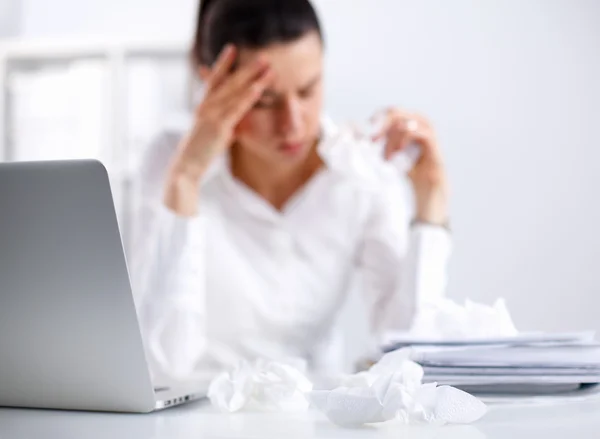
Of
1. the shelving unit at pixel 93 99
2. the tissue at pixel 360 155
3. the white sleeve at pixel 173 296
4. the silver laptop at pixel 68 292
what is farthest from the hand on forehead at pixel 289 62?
the shelving unit at pixel 93 99

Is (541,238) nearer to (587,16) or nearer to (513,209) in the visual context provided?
(513,209)

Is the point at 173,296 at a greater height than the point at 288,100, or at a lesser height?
lesser

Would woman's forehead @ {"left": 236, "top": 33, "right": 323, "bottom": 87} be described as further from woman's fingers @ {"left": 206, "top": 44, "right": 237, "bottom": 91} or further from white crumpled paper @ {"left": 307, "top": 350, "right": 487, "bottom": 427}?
white crumpled paper @ {"left": 307, "top": 350, "right": 487, "bottom": 427}

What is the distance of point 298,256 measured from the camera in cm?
183

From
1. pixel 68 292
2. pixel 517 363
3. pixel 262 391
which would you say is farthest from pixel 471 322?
pixel 68 292

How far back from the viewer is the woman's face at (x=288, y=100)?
156 centimetres

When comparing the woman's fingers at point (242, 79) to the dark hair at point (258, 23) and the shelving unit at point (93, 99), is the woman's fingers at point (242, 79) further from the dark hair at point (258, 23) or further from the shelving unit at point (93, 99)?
the shelving unit at point (93, 99)

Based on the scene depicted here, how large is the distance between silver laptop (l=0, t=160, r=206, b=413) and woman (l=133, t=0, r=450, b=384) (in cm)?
90

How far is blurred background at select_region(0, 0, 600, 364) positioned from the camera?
310 centimetres

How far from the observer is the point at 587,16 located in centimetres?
309

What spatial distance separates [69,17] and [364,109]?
4.99 ft

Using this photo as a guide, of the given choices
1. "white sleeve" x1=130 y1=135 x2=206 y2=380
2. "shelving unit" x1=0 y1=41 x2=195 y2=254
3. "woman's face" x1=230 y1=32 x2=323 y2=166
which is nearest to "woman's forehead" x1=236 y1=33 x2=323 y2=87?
"woman's face" x1=230 y1=32 x2=323 y2=166

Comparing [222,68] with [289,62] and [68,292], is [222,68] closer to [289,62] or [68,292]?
[289,62]

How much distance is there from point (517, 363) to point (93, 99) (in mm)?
2857
